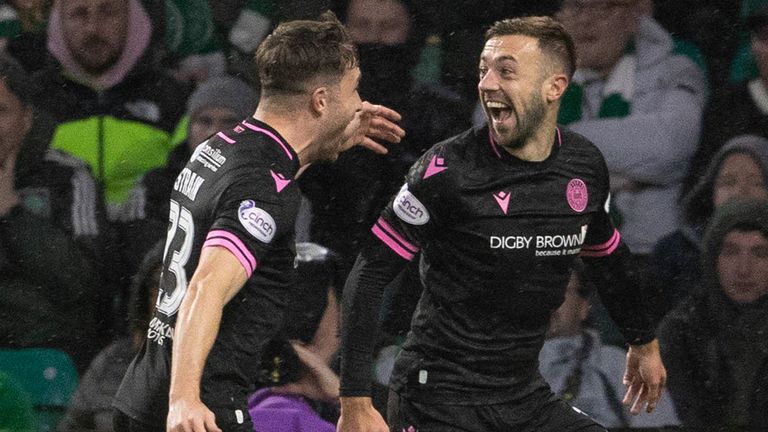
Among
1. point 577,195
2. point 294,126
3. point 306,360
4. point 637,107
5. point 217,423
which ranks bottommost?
point 306,360

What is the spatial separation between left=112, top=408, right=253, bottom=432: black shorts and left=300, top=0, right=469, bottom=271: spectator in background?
233 cm

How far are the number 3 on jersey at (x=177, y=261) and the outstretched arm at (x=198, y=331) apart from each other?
0.24m

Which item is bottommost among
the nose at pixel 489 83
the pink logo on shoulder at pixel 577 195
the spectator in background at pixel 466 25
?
the pink logo on shoulder at pixel 577 195

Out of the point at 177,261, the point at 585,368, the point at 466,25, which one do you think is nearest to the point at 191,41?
the point at 466,25

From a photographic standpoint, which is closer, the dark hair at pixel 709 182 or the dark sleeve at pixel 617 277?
the dark sleeve at pixel 617 277

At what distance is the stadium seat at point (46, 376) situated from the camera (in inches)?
242

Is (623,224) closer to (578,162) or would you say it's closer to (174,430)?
(578,162)

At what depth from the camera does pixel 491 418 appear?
4430 millimetres

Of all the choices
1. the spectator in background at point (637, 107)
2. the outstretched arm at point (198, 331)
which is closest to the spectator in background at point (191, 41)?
the spectator in background at point (637, 107)

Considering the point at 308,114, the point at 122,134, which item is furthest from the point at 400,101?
the point at 308,114

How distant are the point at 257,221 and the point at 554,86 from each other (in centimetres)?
126

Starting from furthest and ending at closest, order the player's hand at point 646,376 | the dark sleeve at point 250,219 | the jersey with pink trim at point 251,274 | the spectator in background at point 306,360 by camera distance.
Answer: the spectator in background at point 306,360 < the player's hand at point 646,376 < the jersey with pink trim at point 251,274 < the dark sleeve at point 250,219

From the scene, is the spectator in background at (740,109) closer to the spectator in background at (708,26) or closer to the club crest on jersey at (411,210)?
the spectator in background at (708,26)

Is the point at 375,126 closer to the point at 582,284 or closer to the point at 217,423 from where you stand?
the point at 217,423
